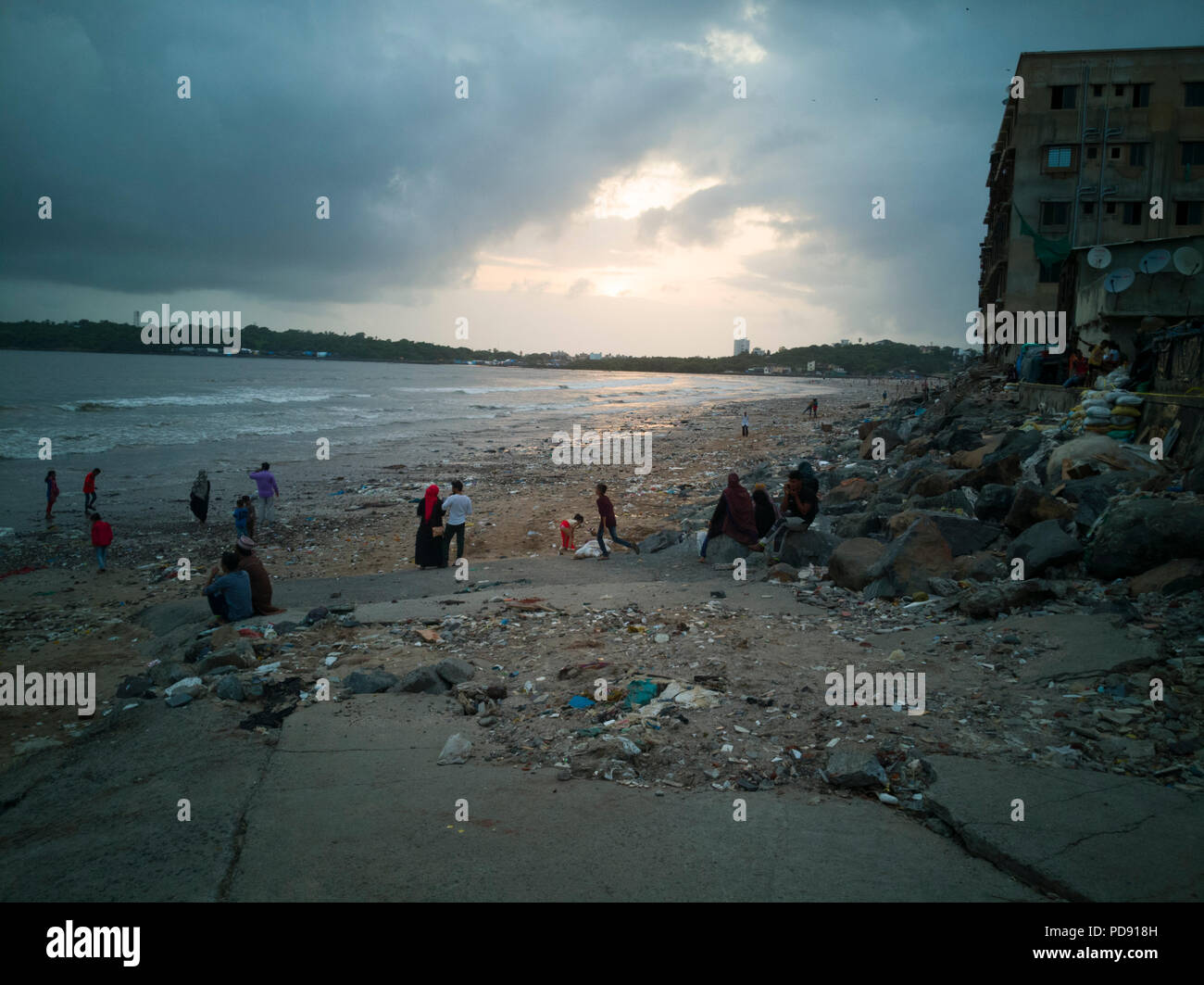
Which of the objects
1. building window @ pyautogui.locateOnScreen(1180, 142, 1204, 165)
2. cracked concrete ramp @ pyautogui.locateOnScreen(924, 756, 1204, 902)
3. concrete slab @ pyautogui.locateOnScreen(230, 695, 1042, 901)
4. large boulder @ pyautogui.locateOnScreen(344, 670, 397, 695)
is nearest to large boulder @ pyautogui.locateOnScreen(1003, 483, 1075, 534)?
cracked concrete ramp @ pyautogui.locateOnScreen(924, 756, 1204, 902)

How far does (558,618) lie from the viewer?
7457 mm

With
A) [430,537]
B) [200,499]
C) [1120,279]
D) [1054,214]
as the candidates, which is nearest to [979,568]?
[430,537]

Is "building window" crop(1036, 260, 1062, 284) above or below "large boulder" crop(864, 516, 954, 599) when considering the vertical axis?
above

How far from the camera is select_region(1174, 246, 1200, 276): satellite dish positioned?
1691 cm

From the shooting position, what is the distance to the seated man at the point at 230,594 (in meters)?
7.69

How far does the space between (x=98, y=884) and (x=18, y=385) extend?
67.6 meters

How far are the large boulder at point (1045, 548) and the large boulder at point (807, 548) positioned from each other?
7.32 ft

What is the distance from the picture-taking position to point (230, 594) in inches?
303

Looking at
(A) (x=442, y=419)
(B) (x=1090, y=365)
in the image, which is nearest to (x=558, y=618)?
(B) (x=1090, y=365)

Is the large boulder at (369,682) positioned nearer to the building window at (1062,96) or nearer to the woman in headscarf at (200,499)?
the woman in headscarf at (200,499)

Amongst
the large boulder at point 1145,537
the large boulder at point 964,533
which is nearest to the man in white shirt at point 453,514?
the large boulder at point 964,533

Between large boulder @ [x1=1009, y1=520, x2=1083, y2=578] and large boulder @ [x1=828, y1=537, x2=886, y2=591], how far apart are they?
1.33 metres

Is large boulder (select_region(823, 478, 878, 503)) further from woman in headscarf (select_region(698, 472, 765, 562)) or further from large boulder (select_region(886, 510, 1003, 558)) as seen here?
large boulder (select_region(886, 510, 1003, 558))
